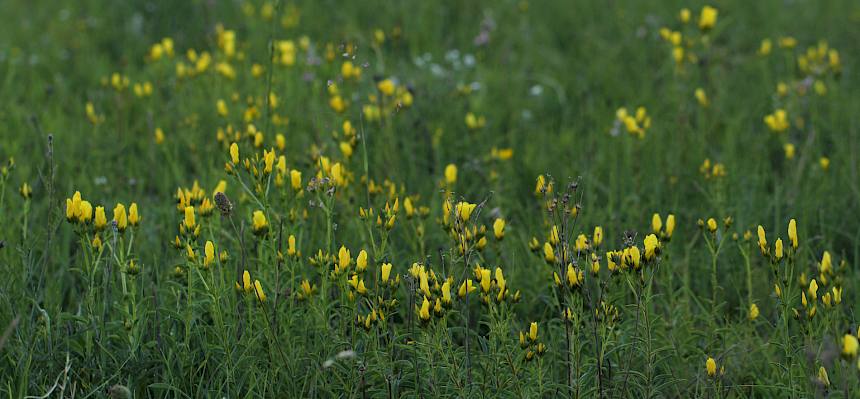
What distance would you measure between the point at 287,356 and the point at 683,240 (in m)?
1.67

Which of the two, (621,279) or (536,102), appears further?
(536,102)

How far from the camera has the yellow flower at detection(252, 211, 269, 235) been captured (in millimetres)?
2273

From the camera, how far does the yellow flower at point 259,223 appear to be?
2273mm

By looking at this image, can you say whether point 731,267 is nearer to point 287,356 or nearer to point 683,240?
point 683,240

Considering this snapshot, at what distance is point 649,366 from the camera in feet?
7.62

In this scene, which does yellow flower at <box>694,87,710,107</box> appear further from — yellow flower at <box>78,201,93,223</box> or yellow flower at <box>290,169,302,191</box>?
yellow flower at <box>78,201,93,223</box>

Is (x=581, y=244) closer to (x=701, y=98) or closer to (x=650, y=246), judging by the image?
(x=650, y=246)

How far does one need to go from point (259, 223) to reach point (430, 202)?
1.51 meters

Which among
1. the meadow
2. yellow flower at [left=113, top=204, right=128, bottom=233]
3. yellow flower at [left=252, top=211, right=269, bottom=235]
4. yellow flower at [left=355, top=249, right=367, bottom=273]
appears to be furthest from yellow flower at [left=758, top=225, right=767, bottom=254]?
yellow flower at [left=113, top=204, right=128, bottom=233]

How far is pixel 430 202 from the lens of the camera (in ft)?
12.3

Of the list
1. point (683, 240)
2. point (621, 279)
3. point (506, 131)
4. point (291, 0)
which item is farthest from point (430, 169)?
point (291, 0)

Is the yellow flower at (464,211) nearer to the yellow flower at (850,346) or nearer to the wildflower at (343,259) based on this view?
the wildflower at (343,259)

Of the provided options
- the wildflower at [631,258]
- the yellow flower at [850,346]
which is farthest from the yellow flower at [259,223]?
the yellow flower at [850,346]

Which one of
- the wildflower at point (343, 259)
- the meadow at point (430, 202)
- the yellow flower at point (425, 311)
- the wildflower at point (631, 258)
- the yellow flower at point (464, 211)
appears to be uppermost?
the yellow flower at point (464, 211)
